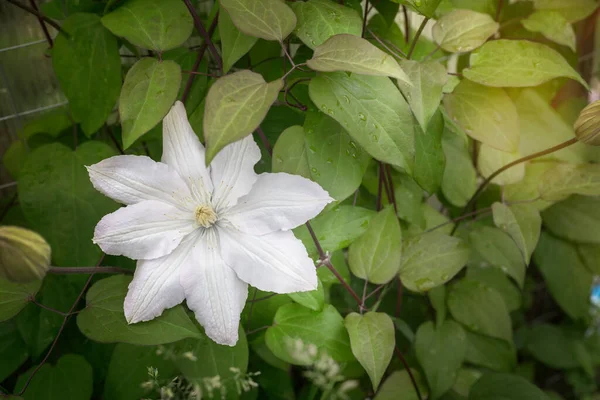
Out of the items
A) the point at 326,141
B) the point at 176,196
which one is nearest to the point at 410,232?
the point at 326,141

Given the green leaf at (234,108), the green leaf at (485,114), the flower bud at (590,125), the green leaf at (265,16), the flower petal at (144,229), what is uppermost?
the green leaf at (265,16)

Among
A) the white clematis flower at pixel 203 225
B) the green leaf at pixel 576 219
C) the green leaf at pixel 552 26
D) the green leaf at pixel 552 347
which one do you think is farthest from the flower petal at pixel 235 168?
the green leaf at pixel 552 347

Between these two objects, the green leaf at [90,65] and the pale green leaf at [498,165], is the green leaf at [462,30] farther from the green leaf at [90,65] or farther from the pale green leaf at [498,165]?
the green leaf at [90,65]

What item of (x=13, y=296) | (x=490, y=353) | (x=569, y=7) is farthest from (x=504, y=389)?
(x=13, y=296)

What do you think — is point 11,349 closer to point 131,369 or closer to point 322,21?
point 131,369

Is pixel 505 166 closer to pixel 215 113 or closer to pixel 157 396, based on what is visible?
pixel 215 113
